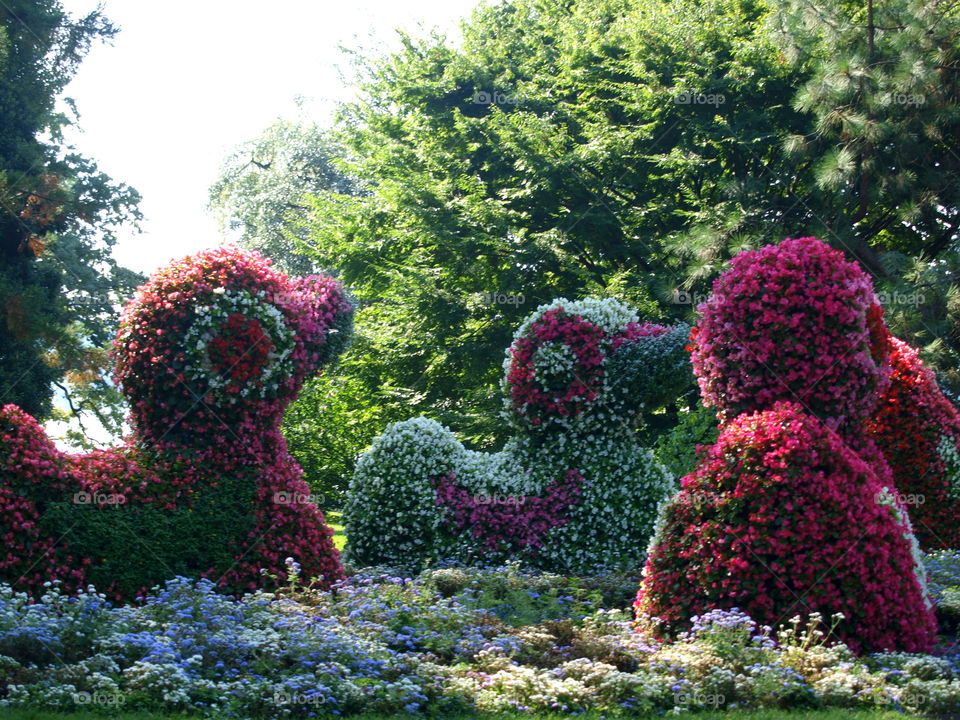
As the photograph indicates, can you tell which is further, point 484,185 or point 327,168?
point 327,168

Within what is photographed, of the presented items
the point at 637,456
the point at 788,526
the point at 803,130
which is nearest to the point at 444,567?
the point at 637,456

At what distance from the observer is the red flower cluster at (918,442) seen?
37.2 feet

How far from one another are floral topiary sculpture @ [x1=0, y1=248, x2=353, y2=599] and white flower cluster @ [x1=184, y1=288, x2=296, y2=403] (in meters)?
0.01

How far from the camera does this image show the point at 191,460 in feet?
28.6

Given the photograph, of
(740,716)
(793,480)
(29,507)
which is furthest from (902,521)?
(29,507)

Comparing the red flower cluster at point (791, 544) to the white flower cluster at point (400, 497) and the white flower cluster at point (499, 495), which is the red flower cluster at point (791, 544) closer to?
the white flower cluster at point (499, 495)

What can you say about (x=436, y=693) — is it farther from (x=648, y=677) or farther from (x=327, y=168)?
(x=327, y=168)

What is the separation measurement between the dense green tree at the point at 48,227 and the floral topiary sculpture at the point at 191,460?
420 inches

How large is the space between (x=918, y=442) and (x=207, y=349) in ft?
25.8

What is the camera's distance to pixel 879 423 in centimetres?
1137

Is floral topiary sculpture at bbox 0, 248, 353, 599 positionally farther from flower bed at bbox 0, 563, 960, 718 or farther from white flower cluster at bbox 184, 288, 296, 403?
flower bed at bbox 0, 563, 960, 718

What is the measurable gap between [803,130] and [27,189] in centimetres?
1548

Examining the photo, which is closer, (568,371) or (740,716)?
(740,716)

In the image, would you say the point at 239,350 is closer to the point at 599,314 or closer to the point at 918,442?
the point at 599,314
